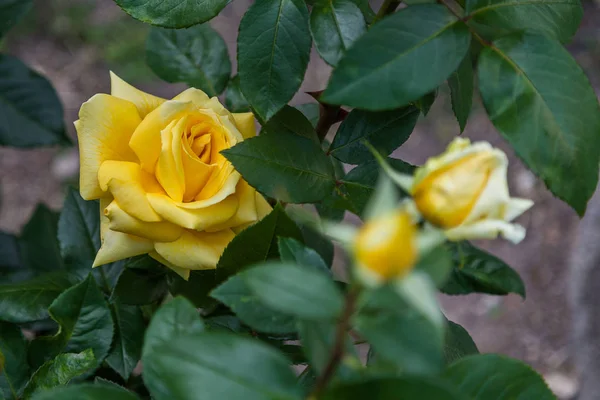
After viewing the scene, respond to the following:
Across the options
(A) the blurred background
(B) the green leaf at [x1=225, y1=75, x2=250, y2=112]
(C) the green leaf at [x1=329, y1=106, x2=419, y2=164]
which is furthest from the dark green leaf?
(A) the blurred background

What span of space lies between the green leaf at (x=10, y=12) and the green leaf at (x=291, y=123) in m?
0.45

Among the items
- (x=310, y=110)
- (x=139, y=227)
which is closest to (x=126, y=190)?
(x=139, y=227)

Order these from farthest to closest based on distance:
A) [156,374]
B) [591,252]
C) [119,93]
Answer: [591,252], [119,93], [156,374]

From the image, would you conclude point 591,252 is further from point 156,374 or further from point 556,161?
point 156,374

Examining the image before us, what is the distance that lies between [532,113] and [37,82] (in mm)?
705

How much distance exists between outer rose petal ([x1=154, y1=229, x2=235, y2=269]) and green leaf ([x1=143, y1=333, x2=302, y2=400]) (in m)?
0.20

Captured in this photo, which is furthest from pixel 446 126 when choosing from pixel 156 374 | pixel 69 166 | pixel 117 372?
pixel 156 374

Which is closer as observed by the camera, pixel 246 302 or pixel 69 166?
pixel 246 302

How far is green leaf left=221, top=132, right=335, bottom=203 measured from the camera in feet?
1.65

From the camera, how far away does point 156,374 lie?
1.33ft

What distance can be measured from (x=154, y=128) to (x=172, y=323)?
0.58ft

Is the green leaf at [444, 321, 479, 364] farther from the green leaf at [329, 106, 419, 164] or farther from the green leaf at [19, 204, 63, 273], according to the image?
the green leaf at [19, 204, 63, 273]

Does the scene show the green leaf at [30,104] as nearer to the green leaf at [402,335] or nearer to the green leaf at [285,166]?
the green leaf at [285,166]

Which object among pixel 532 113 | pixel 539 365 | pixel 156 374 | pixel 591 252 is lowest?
pixel 539 365
